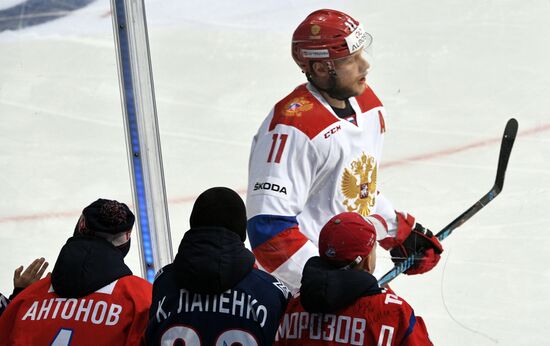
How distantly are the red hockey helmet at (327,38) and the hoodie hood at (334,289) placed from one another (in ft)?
2.31

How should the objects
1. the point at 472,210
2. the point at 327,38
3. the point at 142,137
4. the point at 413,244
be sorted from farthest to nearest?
1. the point at 142,137
2. the point at 472,210
3. the point at 413,244
4. the point at 327,38

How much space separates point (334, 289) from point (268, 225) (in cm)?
50

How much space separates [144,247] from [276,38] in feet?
4.78

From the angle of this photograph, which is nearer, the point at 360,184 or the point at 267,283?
the point at 267,283

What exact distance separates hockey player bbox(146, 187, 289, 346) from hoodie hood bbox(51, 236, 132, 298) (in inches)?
6.4

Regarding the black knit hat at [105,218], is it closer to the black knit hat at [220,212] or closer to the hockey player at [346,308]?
the black knit hat at [220,212]

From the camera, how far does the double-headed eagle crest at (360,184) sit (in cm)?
255

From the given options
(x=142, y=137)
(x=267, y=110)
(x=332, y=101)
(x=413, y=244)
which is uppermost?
(x=332, y=101)

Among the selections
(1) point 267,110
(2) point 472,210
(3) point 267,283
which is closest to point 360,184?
(2) point 472,210

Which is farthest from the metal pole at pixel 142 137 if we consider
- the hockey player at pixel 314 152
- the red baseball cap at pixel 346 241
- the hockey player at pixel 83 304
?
the red baseball cap at pixel 346 241

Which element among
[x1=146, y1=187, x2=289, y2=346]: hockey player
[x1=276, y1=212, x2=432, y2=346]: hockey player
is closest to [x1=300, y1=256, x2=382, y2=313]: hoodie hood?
[x1=276, y1=212, x2=432, y2=346]: hockey player

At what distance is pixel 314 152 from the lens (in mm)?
2477

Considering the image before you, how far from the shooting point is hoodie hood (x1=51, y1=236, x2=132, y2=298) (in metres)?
2.18

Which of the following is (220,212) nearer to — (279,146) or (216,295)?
(216,295)
